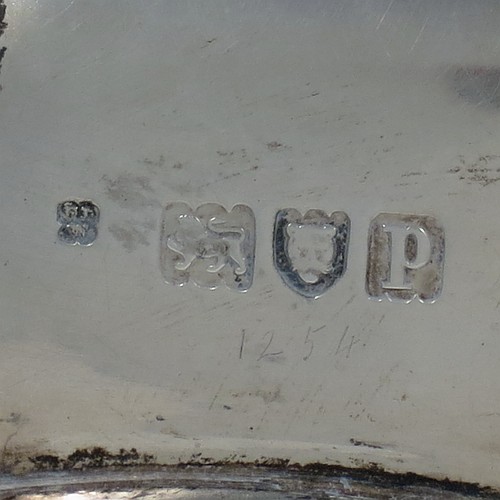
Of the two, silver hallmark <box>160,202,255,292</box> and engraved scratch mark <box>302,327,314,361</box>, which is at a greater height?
silver hallmark <box>160,202,255,292</box>

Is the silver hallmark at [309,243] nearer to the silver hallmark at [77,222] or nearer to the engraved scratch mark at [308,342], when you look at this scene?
the engraved scratch mark at [308,342]

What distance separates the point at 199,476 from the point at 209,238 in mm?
333

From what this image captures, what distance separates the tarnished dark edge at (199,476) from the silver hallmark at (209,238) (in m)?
0.27

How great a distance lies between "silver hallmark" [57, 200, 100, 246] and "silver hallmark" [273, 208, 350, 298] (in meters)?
0.25

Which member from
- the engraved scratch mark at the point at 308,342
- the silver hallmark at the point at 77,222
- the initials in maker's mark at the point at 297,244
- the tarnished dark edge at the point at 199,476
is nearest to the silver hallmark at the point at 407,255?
the initials in maker's mark at the point at 297,244

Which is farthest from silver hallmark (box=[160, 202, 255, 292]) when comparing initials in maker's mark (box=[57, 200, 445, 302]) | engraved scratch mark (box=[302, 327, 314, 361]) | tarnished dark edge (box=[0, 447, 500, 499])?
tarnished dark edge (box=[0, 447, 500, 499])

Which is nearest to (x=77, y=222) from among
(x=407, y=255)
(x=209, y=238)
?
(x=209, y=238)

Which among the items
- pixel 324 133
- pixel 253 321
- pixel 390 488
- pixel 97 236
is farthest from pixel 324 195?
pixel 390 488

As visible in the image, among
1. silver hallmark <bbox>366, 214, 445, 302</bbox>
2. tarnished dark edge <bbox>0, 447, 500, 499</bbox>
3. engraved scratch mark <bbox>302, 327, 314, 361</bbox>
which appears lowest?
tarnished dark edge <bbox>0, 447, 500, 499</bbox>

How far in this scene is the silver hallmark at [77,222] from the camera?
94 cm

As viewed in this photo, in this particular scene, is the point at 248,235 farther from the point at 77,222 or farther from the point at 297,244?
the point at 77,222

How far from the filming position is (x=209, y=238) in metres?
0.94

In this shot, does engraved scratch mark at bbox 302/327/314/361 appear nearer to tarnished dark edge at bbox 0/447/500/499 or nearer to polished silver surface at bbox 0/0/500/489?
polished silver surface at bbox 0/0/500/489

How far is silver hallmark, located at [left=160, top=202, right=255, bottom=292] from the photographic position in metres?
0.94
